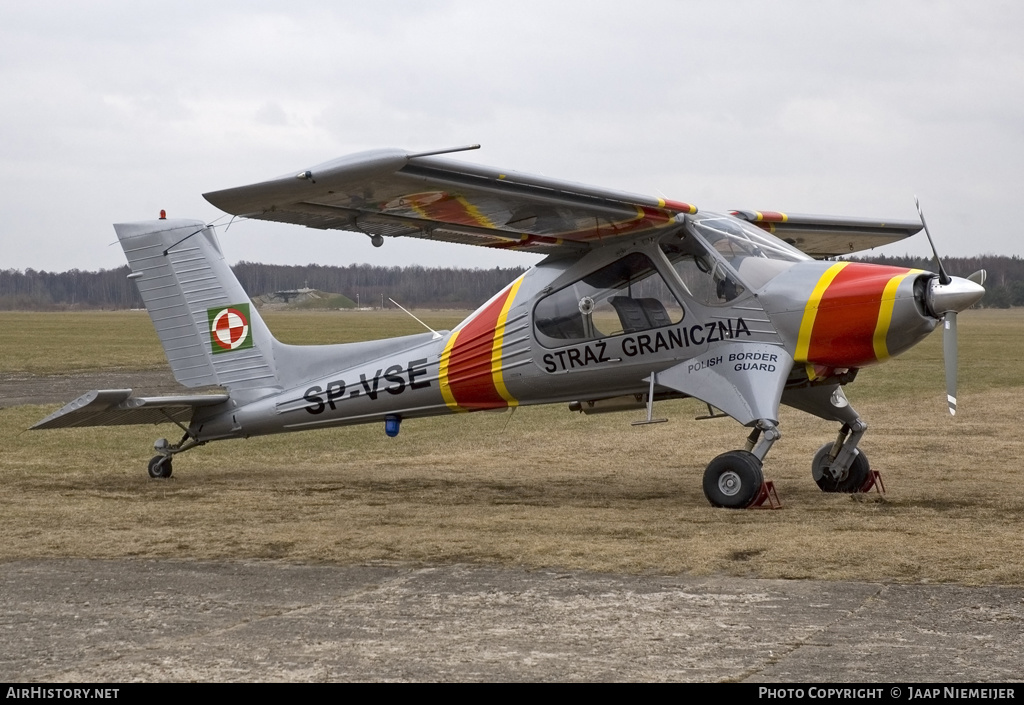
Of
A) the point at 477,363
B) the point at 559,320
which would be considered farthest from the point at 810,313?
the point at 477,363

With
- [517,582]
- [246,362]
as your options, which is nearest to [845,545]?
[517,582]

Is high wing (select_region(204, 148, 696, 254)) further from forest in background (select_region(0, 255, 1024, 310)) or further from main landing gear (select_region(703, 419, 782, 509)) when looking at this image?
forest in background (select_region(0, 255, 1024, 310))

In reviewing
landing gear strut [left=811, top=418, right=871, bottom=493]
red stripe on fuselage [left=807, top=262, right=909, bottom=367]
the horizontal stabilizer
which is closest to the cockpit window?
red stripe on fuselage [left=807, top=262, right=909, bottom=367]

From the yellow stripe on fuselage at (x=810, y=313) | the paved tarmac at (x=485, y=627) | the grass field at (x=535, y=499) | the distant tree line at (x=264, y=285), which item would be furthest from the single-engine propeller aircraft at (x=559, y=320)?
the distant tree line at (x=264, y=285)

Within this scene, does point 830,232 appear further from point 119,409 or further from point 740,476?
point 119,409

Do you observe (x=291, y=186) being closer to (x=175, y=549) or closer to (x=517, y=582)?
(x=175, y=549)

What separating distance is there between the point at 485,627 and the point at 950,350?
575 cm

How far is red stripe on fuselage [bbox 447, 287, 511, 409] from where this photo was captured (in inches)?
460

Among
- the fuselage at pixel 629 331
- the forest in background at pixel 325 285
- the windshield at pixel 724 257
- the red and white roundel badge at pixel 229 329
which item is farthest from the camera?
the forest in background at pixel 325 285

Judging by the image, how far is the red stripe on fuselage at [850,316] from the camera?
388 inches

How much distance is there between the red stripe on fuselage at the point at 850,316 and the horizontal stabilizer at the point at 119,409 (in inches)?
252

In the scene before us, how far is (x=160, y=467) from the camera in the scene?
491 inches

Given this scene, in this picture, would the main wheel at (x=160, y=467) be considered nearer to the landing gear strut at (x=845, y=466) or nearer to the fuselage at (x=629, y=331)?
the fuselage at (x=629, y=331)
